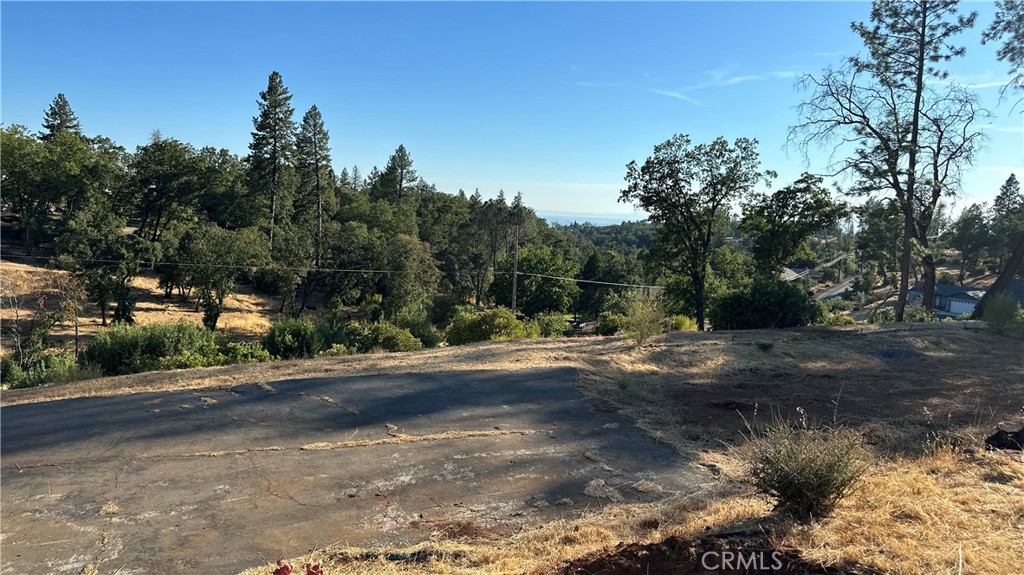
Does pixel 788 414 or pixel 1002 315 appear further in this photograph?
pixel 1002 315

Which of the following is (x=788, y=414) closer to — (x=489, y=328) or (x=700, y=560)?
(x=700, y=560)

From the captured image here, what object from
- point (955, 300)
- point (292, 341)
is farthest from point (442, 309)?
point (955, 300)

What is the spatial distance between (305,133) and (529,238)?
1035 inches

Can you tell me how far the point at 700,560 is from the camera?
2.98 m

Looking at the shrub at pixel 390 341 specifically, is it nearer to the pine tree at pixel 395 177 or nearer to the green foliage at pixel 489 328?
the green foliage at pixel 489 328

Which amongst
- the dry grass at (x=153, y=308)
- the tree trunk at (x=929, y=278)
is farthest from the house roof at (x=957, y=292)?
the dry grass at (x=153, y=308)

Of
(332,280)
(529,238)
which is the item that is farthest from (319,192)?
(529,238)

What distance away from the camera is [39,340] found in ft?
74.1

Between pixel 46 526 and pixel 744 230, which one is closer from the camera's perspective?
pixel 46 526

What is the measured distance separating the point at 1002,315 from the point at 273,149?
45601mm

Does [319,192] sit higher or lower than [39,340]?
higher

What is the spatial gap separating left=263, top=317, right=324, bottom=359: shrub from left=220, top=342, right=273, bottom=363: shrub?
0.97 feet

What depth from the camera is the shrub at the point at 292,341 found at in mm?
16016

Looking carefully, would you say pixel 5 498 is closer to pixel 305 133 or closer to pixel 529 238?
pixel 305 133
